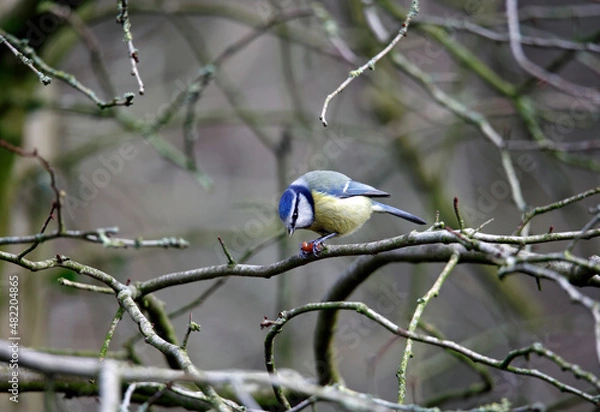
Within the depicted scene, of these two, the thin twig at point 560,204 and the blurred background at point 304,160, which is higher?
the blurred background at point 304,160

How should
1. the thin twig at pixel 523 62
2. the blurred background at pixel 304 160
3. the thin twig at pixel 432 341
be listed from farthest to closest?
the blurred background at pixel 304 160 → the thin twig at pixel 523 62 → the thin twig at pixel 432 341

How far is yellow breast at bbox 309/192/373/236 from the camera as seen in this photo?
3.25 metres

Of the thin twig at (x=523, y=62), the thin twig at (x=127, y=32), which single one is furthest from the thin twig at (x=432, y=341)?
the thin twig at (x=523, y=62)

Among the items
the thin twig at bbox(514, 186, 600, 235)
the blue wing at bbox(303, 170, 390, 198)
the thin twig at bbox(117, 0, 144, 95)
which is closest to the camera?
the thin twig at bbox(514, 186, 600, 235)

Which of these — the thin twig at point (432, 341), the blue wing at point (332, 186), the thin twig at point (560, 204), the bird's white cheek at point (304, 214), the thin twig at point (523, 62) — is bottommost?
the thin twig at point (432, 341)

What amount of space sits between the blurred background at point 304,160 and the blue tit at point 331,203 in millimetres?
304

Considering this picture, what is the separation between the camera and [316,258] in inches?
94.0

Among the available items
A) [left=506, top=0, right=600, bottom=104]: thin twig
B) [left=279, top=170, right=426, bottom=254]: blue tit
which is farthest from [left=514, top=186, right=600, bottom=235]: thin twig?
[left=506, top=0, right=600, bottom=104]: thin twig

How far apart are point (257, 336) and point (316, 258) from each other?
5.38 meters

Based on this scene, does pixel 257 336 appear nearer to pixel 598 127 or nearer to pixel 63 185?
pixel 63 185

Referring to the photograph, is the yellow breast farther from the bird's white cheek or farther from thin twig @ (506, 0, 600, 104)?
thin twig @ (506, 0, 600, 104)

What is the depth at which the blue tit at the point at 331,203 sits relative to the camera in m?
3.22

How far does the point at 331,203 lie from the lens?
10.7ft

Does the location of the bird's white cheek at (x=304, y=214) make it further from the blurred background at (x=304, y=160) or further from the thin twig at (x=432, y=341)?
the thin twig at (x=432, y=341)
